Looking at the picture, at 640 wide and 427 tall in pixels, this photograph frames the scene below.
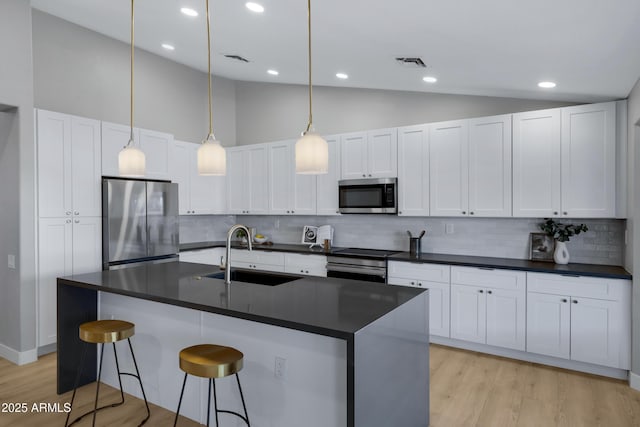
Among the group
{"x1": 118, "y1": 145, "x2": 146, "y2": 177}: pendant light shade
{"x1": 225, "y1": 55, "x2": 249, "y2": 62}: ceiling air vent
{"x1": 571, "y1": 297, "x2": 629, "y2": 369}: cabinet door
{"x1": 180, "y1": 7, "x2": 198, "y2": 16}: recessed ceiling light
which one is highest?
{"x1": 225, "y1": 55, "x2": 249, "y2": 62}: ceiling air vent

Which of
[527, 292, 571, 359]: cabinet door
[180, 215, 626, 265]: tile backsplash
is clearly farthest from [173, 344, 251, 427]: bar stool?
[180, 215, 626, 265]: tile backsplash

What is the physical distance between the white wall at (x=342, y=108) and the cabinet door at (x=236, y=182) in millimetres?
492

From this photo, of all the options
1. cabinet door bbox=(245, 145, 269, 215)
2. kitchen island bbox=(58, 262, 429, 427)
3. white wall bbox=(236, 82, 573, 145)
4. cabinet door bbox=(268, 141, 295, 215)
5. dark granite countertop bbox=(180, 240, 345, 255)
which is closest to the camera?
kitchen island bbox=(58, 262, 429, 427)

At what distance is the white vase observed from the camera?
149 inches

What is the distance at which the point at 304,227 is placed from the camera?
18.5 feet

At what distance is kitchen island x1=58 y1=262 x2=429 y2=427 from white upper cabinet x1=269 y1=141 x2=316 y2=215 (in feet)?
7.67

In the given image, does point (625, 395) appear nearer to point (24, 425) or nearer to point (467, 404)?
point (467, 404)

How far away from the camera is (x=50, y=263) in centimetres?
387

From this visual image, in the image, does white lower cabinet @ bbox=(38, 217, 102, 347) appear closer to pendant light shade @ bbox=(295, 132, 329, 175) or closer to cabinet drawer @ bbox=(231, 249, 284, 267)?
cabinet drawer @ bbox=(231, 249, 284, 267)

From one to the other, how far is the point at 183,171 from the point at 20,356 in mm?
2807

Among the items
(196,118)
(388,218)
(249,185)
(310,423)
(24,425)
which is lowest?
(24,425)

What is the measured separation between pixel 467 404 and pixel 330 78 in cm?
360

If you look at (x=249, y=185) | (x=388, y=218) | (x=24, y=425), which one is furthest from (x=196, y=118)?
(x=24, y=425)

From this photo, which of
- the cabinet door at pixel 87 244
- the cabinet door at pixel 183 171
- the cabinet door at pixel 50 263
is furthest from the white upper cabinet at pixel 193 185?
the cabinet door at pixel 50 263
